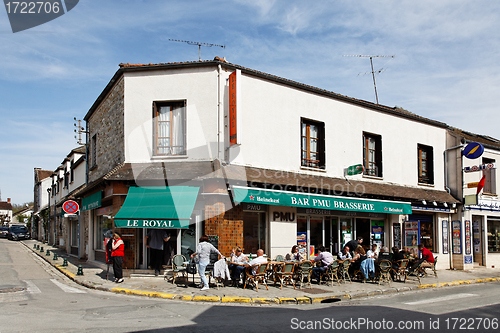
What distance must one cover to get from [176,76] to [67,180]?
17285 mm

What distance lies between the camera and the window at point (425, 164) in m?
18.5

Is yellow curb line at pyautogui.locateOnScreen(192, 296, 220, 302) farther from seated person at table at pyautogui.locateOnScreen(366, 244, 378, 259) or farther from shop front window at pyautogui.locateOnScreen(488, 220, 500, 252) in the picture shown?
shop front window at pyautogui.locateOnScreen(488, 220, 500, 252)

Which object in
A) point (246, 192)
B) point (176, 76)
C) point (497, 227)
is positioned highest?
point (176, 76)

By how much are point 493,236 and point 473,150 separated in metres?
5.29

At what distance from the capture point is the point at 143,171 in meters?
12.6

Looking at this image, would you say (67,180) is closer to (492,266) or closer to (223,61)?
(223,61)

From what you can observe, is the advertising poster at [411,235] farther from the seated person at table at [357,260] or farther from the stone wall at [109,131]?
the stone wall at [109,131]

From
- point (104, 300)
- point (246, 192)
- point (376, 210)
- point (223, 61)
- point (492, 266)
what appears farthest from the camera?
point (492, 266)

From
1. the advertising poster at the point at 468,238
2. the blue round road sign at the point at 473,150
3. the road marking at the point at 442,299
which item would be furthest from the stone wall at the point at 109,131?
the advertising poster at the point at 468,238

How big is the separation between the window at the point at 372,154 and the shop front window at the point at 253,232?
580cm

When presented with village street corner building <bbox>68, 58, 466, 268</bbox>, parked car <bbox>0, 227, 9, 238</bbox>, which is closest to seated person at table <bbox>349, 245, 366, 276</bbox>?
village street corner building <bbox>68, 58, 466, 268</bbox>

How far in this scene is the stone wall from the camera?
13945mm

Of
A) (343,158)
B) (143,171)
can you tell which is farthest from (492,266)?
(143,171)

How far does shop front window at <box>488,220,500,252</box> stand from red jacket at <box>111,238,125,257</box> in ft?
57.1
